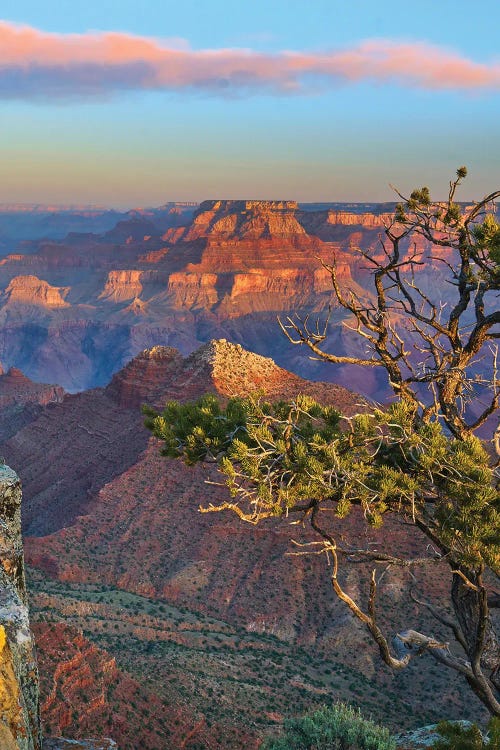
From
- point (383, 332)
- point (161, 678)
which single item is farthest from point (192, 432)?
point (161, 678)

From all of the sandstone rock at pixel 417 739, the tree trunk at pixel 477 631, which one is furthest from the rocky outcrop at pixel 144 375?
the tree trunk at pixel 477 631

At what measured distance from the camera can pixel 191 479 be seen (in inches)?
1918

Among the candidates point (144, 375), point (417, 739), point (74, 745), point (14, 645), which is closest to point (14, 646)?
point (14, 645)

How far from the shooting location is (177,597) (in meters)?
40.8

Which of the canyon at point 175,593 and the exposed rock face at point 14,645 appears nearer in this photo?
the exposed rock face at point 14,645

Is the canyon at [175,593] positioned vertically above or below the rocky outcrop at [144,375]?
below

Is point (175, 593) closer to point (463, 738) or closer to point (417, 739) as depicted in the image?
point (417, 739)

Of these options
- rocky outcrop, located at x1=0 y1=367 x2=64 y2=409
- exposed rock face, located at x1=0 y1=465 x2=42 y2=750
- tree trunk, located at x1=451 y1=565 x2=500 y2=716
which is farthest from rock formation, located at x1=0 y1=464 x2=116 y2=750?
rocky outcrop, located at x1=0 y1=367 x2=64 y2=409

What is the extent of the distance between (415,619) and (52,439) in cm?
3838

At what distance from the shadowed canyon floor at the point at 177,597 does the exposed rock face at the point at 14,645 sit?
1198 centimetres

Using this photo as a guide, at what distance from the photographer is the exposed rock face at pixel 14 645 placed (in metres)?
6.53

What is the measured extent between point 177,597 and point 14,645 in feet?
114

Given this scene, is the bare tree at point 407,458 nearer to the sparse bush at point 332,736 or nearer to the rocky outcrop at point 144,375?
the sparse bush at point 332,736

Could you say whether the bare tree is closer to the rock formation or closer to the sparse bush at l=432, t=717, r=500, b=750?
the sparse bush at l=432, t=717, r=500, b=750
